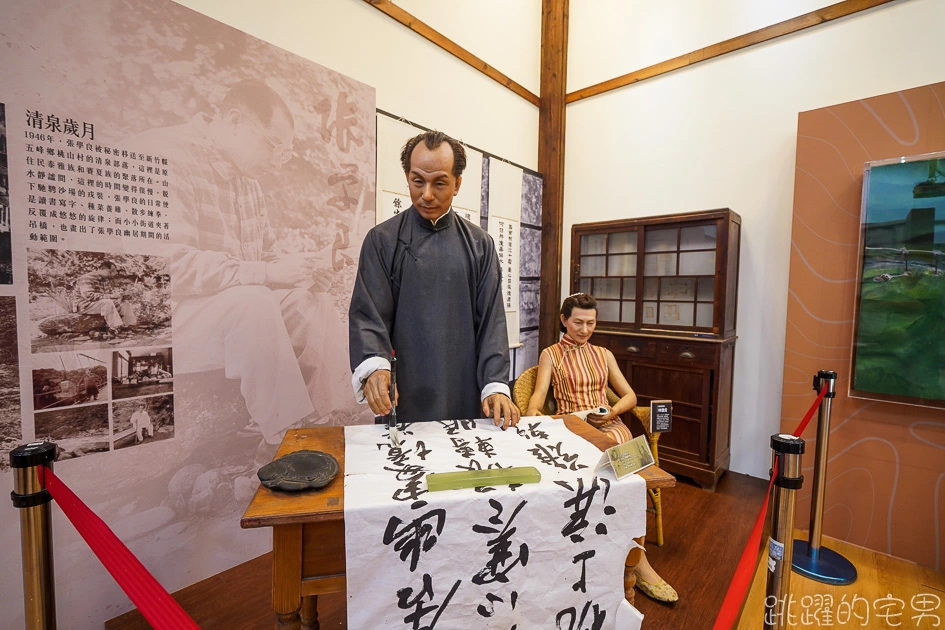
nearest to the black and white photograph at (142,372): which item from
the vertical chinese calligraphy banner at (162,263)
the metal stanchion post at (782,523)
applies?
the vertical chinese calligraphy banner at (162,263)

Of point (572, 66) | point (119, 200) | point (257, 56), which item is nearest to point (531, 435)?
point (119, 200)

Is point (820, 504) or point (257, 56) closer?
point (257, 56)

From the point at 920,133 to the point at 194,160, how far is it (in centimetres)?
376

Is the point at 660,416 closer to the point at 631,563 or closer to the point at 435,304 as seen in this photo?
the point at 631,563

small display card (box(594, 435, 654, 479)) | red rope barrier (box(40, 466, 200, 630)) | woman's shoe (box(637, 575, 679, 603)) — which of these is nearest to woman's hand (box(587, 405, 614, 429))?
woman's shoe (box(637, 575, 679, 603))

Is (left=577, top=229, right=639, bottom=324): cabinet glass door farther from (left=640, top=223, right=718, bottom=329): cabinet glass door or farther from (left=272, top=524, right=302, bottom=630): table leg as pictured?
(left=272, top=524, right=302, bottom=630): table leg

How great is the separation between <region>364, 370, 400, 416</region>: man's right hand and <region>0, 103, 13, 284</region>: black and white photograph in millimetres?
1396

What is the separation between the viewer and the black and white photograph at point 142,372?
181 cm

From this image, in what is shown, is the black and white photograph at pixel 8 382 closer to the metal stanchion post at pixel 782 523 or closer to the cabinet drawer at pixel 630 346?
the metal stanchion post at pixel 782 523

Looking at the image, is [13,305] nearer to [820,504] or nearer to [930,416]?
[820,504]

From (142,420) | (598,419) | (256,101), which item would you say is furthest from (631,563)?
(256,101)

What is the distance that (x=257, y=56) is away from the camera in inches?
84.4

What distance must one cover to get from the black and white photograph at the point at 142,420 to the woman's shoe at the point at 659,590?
2296 millimetres

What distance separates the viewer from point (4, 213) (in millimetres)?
1547
